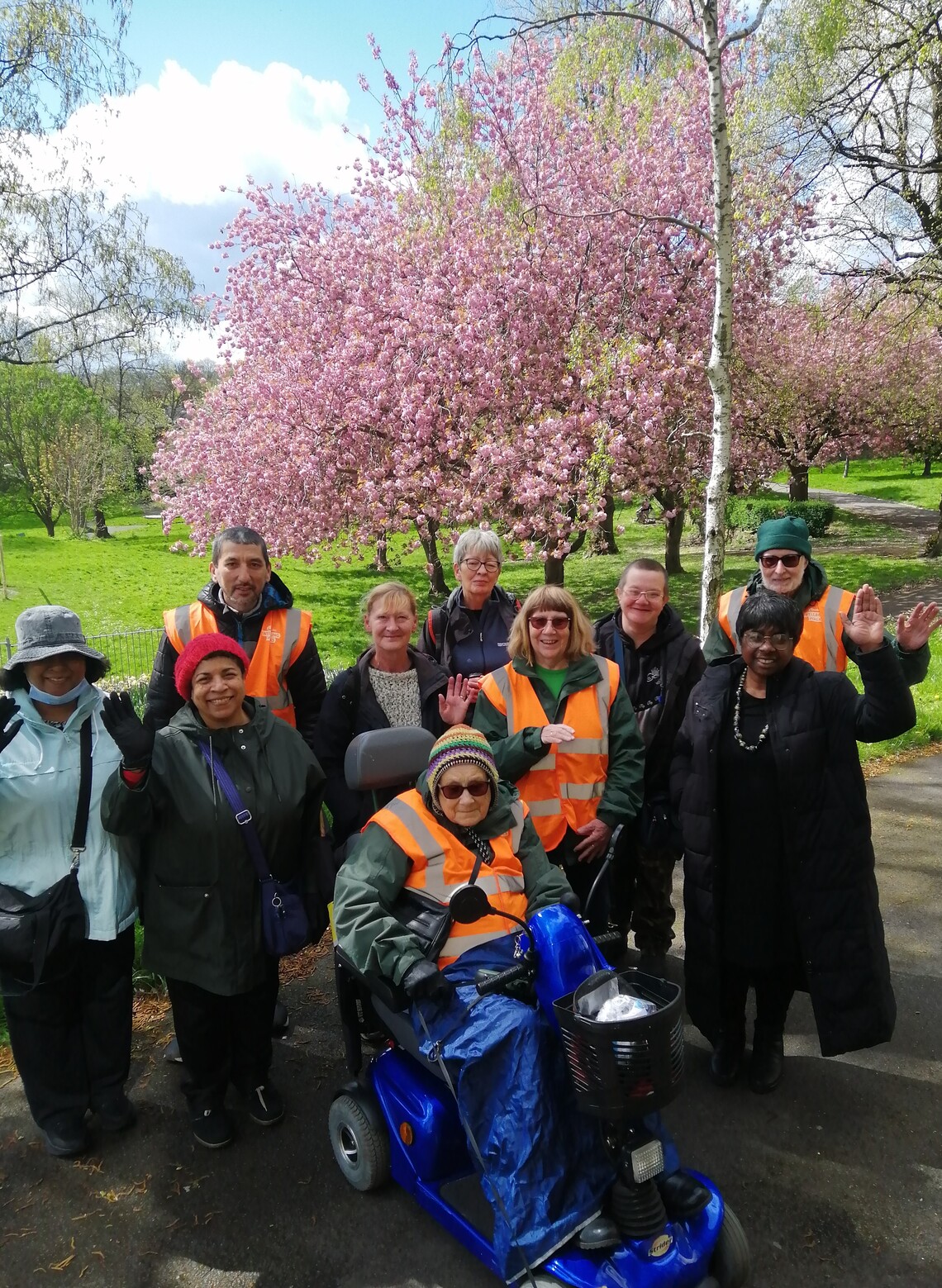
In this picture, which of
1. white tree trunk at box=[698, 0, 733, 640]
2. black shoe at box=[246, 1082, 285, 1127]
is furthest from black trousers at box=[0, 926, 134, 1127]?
white tree trunk at box=[698, 0, 733, 640]

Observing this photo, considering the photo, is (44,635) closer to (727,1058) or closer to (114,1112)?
(114,1112)

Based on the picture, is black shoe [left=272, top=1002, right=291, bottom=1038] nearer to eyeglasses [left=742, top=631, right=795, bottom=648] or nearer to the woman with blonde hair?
the woman with blonde hair

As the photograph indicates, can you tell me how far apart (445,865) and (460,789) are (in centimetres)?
25

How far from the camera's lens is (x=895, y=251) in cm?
1311

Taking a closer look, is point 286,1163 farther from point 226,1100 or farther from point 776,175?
point 776,175

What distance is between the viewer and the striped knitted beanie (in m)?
2.79

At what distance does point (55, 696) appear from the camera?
2.98 m

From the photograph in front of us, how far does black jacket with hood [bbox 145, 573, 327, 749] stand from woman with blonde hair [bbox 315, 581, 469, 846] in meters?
0.14

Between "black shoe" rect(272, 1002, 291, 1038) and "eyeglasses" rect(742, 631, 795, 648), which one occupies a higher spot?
"eyeglasses" rect(742, 631, 795, 648)

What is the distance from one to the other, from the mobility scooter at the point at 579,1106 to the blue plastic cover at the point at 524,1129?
5 cm

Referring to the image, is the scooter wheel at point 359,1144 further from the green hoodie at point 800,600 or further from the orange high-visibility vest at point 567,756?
the green hoodie at point 800,600

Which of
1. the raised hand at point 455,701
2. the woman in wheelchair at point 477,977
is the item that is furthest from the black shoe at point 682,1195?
the raised hand at point 455,701

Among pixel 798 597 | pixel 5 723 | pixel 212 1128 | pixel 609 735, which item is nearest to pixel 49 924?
pixel 5 723

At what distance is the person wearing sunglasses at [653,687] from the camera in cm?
386
